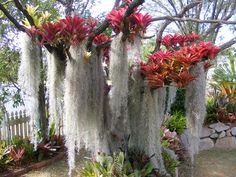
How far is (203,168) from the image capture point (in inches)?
244

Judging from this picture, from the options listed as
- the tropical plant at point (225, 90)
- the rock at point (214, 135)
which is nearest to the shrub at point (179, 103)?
the rock at point (214, 135)

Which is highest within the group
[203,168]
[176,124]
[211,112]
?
[211,112]

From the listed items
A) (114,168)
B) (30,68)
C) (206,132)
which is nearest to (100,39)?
(30,68)

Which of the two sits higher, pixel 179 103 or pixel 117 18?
pixel 117 18

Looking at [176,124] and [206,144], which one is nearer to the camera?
[176,124]

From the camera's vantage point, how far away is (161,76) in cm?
335

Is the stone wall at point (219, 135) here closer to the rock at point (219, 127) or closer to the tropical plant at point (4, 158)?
the rock at point (219, 127)

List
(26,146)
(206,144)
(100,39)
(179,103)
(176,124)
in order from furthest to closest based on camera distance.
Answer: (206,144), (179,103), (176,124), (26,146), (100,39)

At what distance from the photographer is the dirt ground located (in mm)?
5684

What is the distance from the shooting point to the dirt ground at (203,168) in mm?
5684

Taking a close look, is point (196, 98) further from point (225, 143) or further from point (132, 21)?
point (225, 143)

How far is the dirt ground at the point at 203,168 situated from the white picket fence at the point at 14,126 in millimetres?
1130

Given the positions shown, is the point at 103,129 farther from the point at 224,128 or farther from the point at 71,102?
the point at 224,128

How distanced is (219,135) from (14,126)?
4489mm
